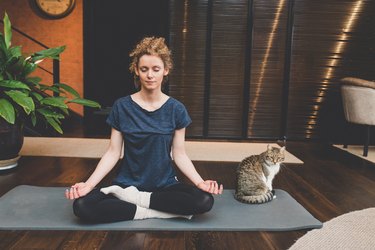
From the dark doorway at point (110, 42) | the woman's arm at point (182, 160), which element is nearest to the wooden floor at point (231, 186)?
the woman's arm at point (182, 160)

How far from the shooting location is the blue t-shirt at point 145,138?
2051 mm

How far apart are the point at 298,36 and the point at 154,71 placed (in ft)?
10.3

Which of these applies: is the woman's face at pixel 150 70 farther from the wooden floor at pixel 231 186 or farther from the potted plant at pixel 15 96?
the potted plant at pixel 15 96

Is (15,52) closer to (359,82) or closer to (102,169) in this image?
(102,169)

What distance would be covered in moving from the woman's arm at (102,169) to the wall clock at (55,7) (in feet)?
14.7

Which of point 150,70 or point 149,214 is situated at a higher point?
point 150,70

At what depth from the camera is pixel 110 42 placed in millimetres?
4953

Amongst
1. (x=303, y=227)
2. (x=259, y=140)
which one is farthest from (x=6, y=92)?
(x=259, y=140)

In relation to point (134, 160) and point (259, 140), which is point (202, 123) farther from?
point (134, 160)

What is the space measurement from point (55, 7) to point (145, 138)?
15.4 ft

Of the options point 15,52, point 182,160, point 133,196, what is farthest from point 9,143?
point 182,160

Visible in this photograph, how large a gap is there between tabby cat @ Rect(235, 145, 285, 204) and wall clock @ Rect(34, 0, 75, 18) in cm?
455

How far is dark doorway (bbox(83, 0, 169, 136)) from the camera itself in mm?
4871

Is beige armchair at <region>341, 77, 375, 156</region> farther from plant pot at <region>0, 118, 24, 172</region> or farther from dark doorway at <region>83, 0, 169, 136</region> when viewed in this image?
plant pot at <region>0, 118, 24, 172</region>
